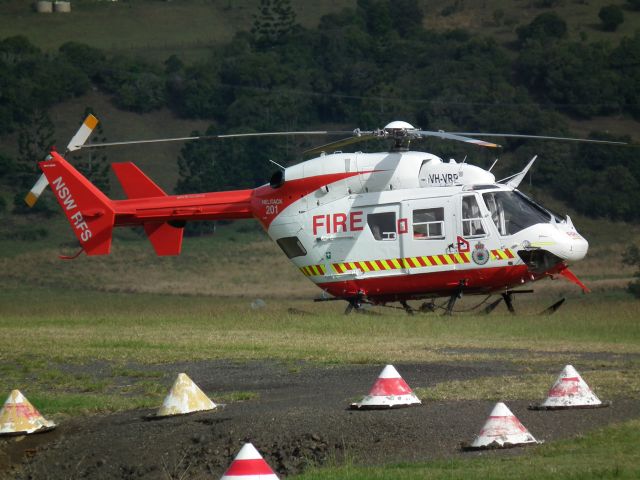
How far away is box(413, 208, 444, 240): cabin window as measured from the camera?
975 inches

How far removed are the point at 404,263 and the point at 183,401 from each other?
459 inches

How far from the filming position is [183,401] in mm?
13953

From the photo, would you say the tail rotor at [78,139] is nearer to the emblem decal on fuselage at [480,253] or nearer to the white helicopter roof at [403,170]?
the white helicopter roof at [403,170]

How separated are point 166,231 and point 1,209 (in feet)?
116

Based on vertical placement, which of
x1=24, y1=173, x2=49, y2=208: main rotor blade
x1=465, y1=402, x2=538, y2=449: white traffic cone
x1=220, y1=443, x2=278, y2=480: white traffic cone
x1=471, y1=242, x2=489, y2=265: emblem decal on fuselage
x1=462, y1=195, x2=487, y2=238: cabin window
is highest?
x1=220, y1=443, x2=278, y2=480: white traffic cone

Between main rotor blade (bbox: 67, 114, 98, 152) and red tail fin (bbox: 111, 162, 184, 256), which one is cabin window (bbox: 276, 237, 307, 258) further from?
main rotor blade (bbox: 67, 114, 98, 152)

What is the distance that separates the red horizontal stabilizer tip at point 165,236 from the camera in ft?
90.0

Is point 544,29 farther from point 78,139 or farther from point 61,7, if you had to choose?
point 78,139

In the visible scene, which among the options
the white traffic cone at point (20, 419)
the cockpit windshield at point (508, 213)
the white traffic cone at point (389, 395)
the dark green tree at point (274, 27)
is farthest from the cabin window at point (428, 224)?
the dark green tree at point (274, 27)

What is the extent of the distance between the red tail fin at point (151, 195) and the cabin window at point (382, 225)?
429 cm

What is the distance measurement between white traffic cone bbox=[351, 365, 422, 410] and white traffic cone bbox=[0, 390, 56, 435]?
10.8 ft

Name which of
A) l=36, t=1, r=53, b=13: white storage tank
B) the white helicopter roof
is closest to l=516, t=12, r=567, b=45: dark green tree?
Answer: l=36, t=1, r=53, b=13: white storage tank

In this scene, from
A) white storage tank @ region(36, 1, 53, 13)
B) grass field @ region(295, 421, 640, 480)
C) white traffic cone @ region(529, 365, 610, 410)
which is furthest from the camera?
white storage tank @ region(36, 1, 53, 13)

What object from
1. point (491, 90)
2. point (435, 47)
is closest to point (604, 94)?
point (491, 90)
